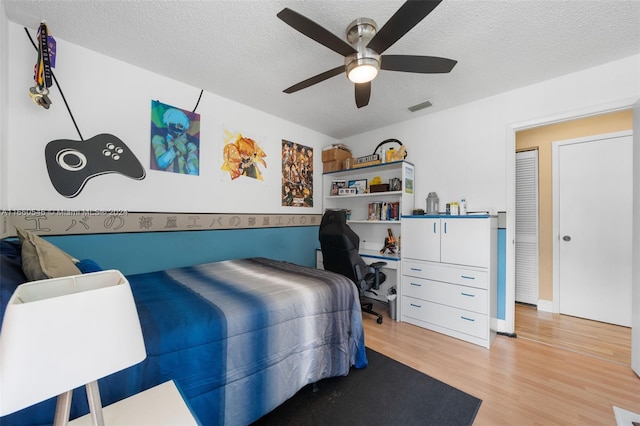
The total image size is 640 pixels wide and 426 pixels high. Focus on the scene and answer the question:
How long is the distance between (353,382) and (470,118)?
307 cm

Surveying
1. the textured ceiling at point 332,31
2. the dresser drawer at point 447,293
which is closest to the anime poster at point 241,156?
the textured ceiling at point 332,31

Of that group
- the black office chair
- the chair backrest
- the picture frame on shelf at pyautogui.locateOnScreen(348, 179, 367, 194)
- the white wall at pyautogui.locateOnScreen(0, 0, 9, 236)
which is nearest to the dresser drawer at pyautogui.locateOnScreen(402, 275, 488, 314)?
the black office chair

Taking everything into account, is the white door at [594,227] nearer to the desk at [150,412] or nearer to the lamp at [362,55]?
the lamp at [362,55]

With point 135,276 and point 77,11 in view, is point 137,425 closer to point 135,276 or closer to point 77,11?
point 135,276

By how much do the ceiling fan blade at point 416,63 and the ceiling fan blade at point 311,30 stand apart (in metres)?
0.26

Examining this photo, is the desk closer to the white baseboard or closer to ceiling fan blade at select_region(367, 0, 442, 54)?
ceiling fan blade at select_region(367, 0, 442, 54)

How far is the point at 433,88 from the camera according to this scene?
2.62 m

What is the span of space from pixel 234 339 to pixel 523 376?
7.42 feet

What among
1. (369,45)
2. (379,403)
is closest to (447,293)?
(379,403)

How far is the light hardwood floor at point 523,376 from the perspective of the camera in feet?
5.23

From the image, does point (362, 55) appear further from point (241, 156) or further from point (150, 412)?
point (150, 412)

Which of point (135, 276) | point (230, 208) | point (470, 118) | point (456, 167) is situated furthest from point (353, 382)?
point (470, 118)

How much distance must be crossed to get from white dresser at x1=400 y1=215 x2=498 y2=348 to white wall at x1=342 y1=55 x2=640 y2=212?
1.62 ft

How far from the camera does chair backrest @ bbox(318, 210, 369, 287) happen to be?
259cm
